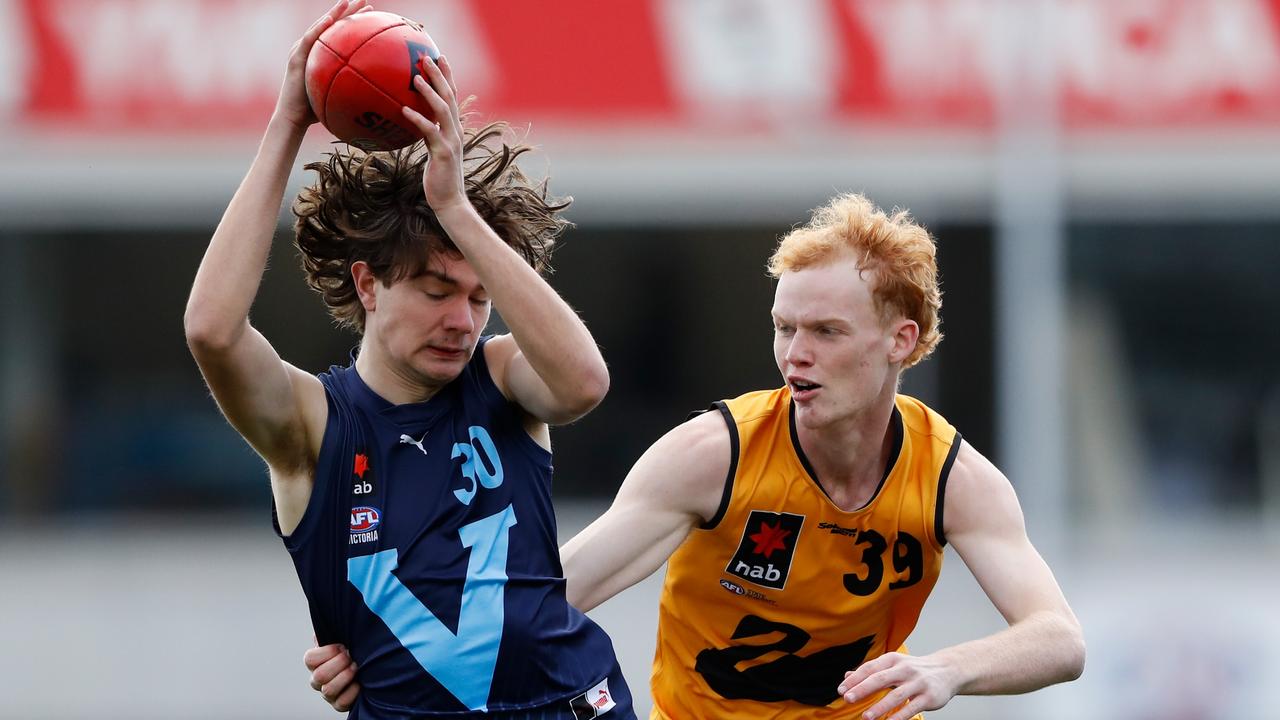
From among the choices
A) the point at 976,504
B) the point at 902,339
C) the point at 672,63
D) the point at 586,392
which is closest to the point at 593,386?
the point at 586,392

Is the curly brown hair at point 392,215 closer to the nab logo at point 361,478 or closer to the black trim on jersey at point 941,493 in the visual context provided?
the nab logo at point 361,478

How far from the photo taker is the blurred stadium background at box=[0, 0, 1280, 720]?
14406 mm

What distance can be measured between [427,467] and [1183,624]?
9.50 meters

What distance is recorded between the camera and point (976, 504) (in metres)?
5.36

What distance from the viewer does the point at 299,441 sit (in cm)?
442

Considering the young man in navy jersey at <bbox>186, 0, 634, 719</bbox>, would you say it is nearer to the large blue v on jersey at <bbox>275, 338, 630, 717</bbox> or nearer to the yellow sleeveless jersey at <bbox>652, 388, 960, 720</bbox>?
the large blue v on jersey at <bbox>275, 338, 630, 717</bbox>

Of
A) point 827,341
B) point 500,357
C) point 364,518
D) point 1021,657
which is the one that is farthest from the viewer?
point 827,341

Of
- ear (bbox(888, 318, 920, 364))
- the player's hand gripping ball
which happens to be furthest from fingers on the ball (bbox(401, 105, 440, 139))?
ear (bbox(888, 318, 920, 364))

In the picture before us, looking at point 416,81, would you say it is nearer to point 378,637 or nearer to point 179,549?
point 378,637

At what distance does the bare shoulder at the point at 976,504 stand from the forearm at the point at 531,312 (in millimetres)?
1528

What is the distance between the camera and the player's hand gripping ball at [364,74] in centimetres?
421

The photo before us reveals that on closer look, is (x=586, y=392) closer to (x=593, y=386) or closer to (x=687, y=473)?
(x=593, y=386)

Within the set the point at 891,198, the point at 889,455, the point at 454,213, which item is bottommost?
the point at 889,455

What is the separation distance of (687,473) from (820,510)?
0.43 metres
